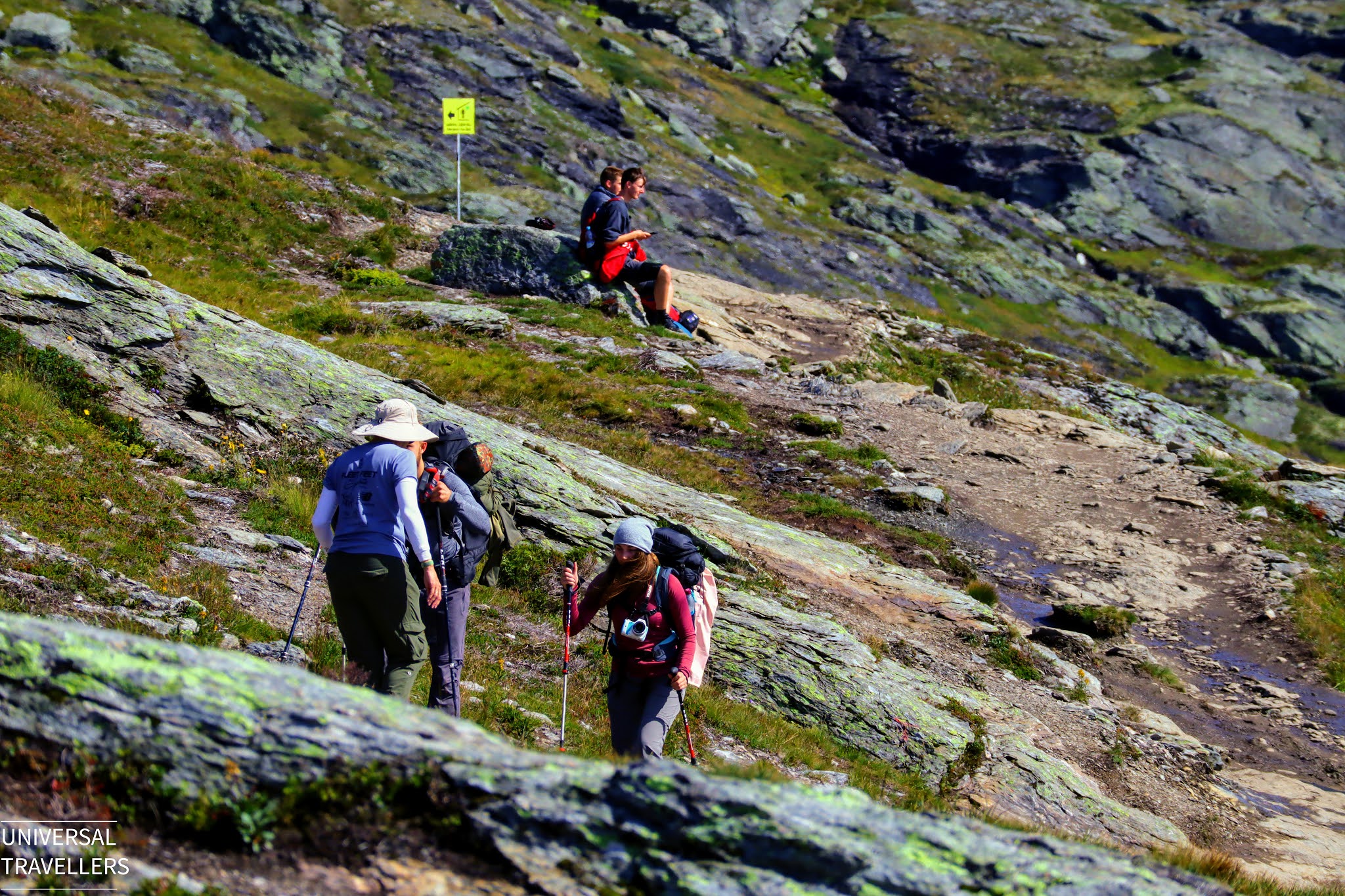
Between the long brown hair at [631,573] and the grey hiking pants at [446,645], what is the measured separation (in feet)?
3.57

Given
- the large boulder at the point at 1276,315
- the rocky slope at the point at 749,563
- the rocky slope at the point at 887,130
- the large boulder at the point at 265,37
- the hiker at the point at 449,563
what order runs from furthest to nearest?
the large boulder at the point at 1276,315, the large boulder at the point at 265,37, the rocky slope at the point at 887,130, the rocky slope at the point at 749,563, the hiker at the point at 449,563

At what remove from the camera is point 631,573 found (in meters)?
6.82

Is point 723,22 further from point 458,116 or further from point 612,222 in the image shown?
point 612,222

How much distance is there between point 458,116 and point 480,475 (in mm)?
23533

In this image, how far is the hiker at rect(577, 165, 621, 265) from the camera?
69.7ft

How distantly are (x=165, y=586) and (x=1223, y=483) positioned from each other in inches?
822

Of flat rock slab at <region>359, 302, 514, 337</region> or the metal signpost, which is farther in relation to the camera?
the metal signpost

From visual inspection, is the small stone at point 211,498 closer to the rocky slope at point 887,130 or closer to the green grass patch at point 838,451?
the green grass patch at point 838,451

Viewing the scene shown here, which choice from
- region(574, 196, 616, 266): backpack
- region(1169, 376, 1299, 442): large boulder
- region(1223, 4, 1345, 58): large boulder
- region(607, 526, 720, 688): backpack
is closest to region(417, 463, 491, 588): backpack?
region(607, 526, 720, 688): backpack

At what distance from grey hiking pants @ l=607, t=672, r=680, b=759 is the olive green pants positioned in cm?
150

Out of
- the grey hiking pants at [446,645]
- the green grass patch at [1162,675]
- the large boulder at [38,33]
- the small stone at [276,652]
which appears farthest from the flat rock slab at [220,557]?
the large boulder at [38,33]

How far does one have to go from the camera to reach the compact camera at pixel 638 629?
6781mm

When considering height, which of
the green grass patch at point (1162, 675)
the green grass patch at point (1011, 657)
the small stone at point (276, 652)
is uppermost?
the small stone at point (276, 652)

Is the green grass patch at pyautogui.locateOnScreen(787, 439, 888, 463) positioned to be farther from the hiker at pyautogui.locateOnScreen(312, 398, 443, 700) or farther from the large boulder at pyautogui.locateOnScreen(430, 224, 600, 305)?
the hiker at pyautogui.locateOnScreen(312, 398, 443, 700)
